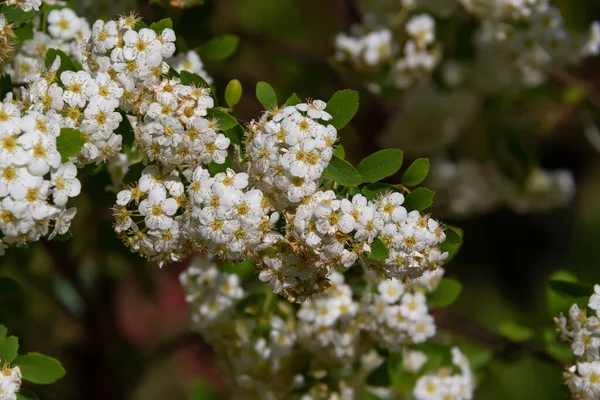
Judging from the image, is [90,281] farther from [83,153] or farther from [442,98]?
[83,153]

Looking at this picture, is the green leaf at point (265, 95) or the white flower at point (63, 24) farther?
the white flower at point (63, 24)

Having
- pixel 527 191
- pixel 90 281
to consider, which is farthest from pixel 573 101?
pixel 90 281

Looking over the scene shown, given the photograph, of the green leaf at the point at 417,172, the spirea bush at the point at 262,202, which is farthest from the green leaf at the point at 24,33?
the green leaf at the point at 417,172

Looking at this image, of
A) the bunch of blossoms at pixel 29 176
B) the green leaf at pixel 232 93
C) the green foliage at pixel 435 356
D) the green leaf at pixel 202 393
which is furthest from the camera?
the green leaf at pixel 202 393

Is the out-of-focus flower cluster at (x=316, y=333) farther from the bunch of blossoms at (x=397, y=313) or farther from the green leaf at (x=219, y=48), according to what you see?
the green leaf at (x=219, y=48)

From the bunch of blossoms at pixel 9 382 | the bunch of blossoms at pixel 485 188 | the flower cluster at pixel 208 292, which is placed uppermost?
the bunch of blossoms at pixel 9 382

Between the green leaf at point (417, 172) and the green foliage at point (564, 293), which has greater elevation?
the green leaf at point (417, 172)

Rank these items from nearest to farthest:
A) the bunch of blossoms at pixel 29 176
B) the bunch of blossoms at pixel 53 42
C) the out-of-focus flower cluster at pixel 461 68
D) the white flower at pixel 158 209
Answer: the bunch of blossoms at pixel 29 176
the white flower at pixel 158 209
the bunch of blossoms at pixel 53 42
the out-of-focus flower cluster at pixel 461 68
